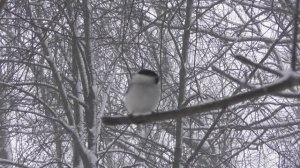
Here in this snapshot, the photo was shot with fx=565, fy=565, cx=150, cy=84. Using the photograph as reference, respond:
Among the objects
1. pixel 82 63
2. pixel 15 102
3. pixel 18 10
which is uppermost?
pixel 18 10

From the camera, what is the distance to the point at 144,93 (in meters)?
3.46

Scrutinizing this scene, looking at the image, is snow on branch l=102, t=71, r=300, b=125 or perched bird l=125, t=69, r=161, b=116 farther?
perched bird l=125, t=69, r=161, b=116

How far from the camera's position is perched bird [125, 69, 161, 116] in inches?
136

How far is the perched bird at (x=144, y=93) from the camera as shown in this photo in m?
3.45

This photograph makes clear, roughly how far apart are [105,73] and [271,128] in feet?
8.07

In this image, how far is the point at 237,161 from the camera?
311 inches

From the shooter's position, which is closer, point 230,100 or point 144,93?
point 230,100

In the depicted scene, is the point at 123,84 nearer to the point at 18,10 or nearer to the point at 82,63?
the point at 82,63

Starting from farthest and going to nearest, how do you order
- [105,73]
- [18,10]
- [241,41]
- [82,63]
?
[241,41]
[105,73]
[82,63]
[18,10]

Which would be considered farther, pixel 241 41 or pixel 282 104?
pixel 241 41

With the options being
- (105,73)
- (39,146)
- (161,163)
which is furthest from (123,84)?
(39,146)

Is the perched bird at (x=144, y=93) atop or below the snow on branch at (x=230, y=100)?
atop

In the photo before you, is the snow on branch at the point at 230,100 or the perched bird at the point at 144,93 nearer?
the snow on branch at the point at 230,100

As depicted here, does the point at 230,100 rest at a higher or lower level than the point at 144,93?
lower
